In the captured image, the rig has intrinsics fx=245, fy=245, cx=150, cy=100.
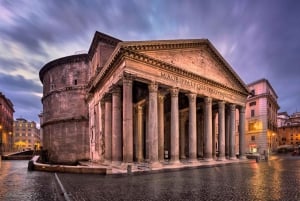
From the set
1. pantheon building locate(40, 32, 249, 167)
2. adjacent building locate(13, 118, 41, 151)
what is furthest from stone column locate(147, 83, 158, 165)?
adjacent building locate(13, 118, 41, 151)

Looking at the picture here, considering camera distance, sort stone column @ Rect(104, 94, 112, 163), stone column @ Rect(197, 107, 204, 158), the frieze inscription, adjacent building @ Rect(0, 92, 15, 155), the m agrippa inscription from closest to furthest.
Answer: the frieze inscription < the m agrippa inscription < stone column @ Rect(104, 94, 112, 163) < stone column @ Rect(197, 107, 204, 158) < adjacent building @ Rect(0, 92, 15, 155)

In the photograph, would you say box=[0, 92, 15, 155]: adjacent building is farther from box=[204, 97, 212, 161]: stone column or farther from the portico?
box=[204, 97, 212, 161]: stone column

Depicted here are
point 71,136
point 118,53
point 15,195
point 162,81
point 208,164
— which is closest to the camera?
point 15,195

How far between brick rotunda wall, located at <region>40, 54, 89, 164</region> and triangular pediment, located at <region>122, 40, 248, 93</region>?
19639mm

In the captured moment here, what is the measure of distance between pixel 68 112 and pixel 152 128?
74.6 ft

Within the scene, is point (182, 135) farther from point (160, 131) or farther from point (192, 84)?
point (192, 84)

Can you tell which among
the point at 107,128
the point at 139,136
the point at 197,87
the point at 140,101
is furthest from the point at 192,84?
the point at 107,128

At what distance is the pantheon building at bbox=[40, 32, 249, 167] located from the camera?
19.1 meters

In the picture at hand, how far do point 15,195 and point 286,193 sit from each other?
36.3ft

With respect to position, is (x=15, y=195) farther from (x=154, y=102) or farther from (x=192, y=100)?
(x=192, y=100)

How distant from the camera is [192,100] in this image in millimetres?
23266

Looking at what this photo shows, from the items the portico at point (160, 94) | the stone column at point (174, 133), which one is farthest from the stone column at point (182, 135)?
the stone column at point (174, 133)

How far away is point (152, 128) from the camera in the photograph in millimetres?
19141

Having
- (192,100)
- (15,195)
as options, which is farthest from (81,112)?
(15,195)
